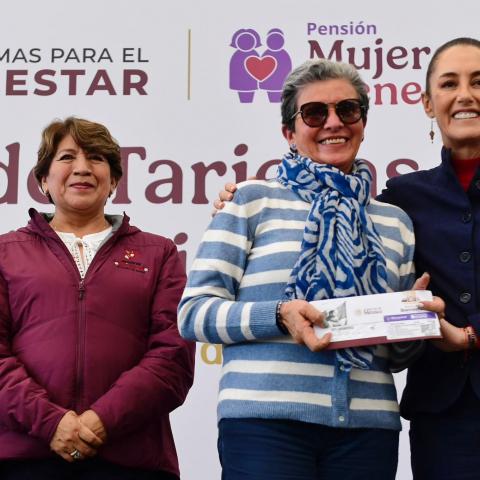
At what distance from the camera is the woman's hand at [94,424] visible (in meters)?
1.83

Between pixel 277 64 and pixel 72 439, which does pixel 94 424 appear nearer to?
pixel 72 439

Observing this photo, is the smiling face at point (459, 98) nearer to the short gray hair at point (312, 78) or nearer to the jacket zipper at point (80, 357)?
the short gray hair at point (312, 78)

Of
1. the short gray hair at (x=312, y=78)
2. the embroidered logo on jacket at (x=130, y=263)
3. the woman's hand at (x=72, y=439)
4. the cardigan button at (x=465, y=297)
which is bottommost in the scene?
the woman's hand at (x=72, y=439)

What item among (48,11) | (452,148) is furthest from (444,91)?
(48,11)

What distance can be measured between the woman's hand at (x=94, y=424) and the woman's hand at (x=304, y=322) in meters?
0.58

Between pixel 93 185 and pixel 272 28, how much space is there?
3.61 feet

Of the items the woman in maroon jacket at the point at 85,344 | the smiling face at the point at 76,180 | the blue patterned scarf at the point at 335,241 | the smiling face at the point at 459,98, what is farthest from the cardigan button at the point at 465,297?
the smiling face at the point at 76,180

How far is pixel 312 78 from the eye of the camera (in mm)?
1738

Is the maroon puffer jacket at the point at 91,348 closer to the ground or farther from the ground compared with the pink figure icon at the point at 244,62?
closer to the ground

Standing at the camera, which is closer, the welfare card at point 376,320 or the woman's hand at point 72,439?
the welfare card at point 376,320

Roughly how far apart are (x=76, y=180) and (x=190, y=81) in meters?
0.90

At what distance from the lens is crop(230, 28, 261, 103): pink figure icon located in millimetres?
2891

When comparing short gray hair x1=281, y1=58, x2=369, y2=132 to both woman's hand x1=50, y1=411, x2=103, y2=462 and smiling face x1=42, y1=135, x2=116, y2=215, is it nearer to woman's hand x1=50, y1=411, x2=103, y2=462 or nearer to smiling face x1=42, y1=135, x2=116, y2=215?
smiling face x1=42, y1=135, x2=116, y2=215

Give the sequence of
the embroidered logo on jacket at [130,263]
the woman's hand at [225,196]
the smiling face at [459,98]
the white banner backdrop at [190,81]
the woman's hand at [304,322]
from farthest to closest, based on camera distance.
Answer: the white banner backdrop at [190,81] < the embroidered logo on jacket at [130,263] < the smiling face at [459,98] < the woman's hand at [225,196] < the woman's hand at [304,322]
